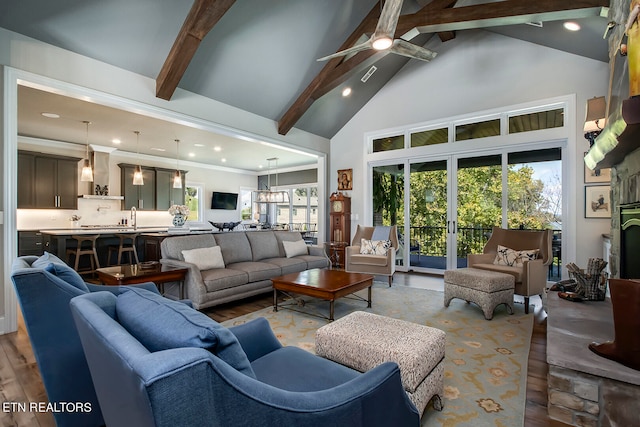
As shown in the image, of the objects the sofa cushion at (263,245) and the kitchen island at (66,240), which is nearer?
the sofa cushion at (263,245)

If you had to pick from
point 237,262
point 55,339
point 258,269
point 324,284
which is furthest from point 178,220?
point 55,339

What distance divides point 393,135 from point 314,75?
2.18 meters

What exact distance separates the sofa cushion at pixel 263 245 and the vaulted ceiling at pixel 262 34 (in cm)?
218

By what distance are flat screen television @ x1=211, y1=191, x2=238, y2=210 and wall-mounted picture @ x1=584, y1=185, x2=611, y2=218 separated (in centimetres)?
906

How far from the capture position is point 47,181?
6.54m

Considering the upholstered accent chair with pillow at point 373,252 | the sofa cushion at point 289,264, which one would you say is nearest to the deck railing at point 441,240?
the upholstered accent chair with pillow at point 373,252

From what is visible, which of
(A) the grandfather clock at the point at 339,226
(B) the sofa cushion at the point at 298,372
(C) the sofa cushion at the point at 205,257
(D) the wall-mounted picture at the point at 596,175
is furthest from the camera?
(A) the grandfather clock at the point at 339,226

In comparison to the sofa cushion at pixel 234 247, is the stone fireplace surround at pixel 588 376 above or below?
below

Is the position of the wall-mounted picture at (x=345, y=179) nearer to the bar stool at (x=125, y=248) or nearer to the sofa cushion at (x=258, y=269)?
the sofa cushion at (x=258, y=269)

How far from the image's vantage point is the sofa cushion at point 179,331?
83 centimetres

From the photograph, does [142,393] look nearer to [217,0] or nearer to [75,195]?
[217,0]

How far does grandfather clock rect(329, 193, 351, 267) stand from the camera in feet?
22.0

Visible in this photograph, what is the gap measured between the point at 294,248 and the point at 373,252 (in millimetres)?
1315

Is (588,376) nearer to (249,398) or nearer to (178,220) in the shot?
(249,398)
